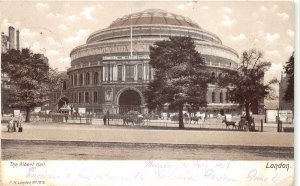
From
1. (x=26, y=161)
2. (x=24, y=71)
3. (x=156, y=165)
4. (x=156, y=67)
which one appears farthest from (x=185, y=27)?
(x=26, y=161)

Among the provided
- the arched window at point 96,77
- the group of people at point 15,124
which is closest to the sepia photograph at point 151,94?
the group of people at point 15,124

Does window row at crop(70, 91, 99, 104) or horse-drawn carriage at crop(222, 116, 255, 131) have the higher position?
window row at crop(70, 91, 99, 104)

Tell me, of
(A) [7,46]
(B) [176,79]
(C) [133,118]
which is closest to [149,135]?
(C) [133,118]

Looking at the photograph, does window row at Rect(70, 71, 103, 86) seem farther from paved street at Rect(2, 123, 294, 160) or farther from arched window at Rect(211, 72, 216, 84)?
arched window at Rect(211, 72, 216, 84)

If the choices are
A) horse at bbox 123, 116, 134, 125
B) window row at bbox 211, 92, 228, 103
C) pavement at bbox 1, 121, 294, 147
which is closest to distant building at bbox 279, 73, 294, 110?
pavement at bbox 1, 121, 294, 147

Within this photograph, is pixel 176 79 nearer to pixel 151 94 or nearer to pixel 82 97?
pixel 151 94

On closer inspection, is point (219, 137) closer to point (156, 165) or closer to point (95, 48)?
point (156, 165)
